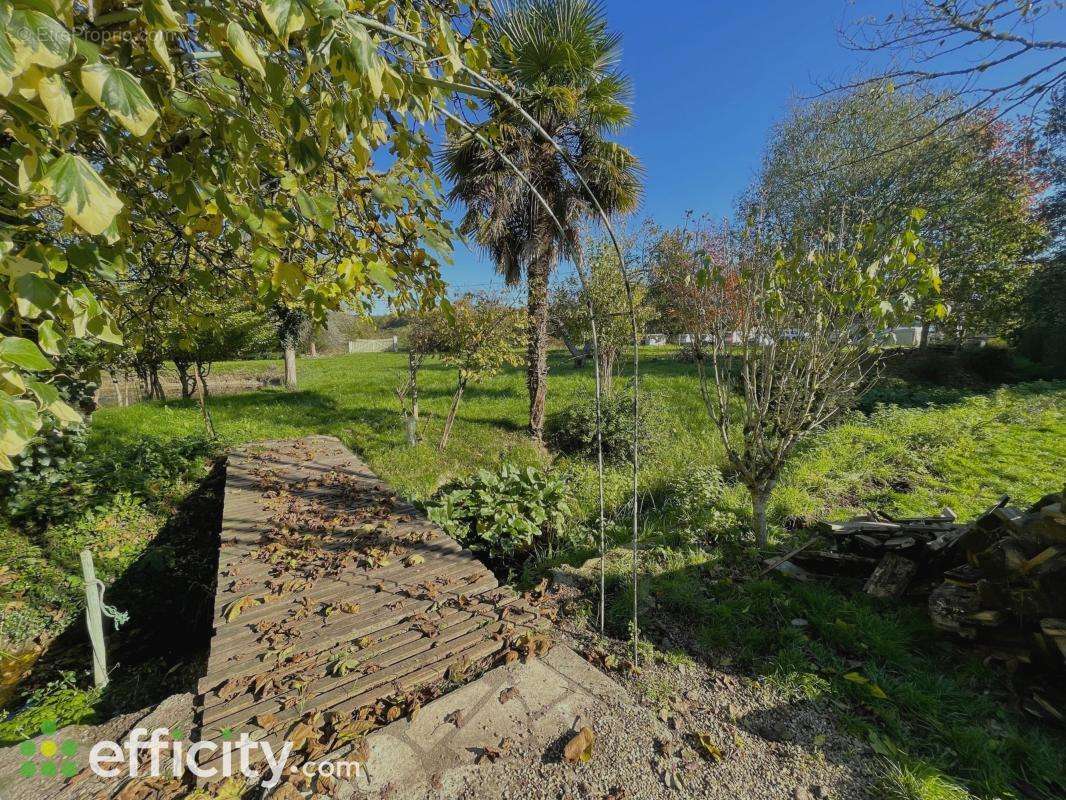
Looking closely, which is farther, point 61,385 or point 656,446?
point 656,446

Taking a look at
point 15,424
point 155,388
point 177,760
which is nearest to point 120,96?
point 15,424

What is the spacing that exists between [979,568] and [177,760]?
15.8 ft

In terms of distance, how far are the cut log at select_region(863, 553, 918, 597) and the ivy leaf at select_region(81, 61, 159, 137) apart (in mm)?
4653

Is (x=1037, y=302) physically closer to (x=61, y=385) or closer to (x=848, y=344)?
(x=848, y=344)

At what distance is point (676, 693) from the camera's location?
234cm

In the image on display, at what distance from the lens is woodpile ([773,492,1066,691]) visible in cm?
240

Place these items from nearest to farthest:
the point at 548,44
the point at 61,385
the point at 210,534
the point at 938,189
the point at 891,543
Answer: the point at 891,543
the point at 61,385
the point at 210,534
the point at 548,44
the point at 938,189

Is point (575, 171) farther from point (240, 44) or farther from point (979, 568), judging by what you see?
point (979, 568)

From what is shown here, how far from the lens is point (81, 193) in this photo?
2.75 feet

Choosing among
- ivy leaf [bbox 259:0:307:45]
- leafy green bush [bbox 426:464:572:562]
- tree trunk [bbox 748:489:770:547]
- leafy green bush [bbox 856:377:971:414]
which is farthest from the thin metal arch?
leafy green bush [bbox 856:377:971:414]

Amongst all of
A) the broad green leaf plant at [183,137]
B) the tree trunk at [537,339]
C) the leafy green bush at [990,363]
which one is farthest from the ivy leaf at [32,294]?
the leafy green bush at [990,363]

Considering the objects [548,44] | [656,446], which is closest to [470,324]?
[656,446]

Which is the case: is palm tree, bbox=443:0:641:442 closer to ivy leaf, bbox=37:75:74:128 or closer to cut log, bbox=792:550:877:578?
cut log, bbox=792:550:877:578

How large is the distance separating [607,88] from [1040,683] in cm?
862
